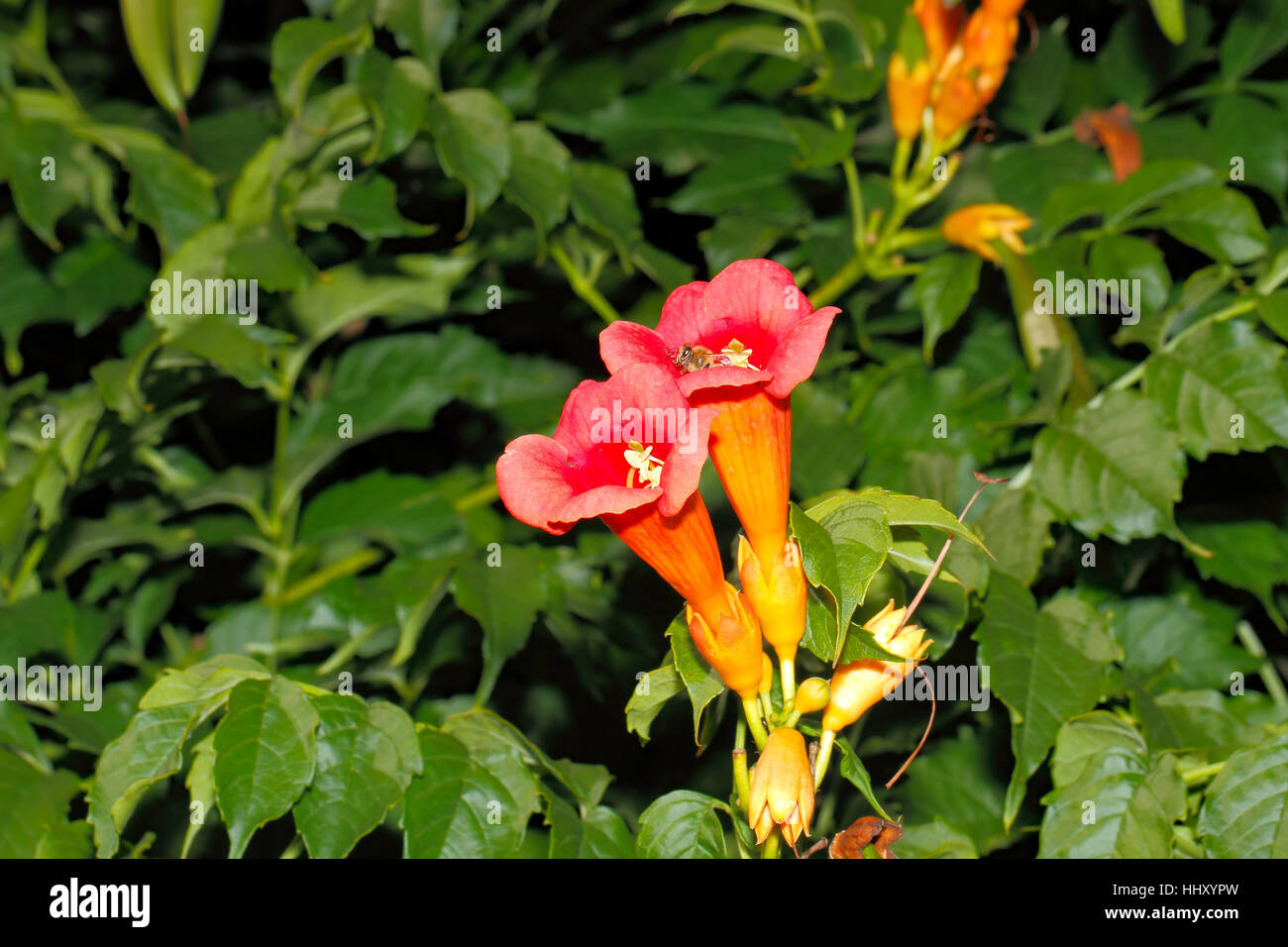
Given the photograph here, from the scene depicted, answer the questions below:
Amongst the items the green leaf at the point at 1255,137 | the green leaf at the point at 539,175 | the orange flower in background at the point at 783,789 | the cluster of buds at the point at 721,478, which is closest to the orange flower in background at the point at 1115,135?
the green leaf at the point at 1255,137

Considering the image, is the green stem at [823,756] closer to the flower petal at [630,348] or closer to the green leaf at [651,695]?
the green leaf at [651,695]

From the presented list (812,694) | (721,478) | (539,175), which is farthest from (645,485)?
(539,175)

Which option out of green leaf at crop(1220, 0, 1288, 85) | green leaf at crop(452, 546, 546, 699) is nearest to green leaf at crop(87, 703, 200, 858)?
green leaf at crop(452, 546, 546, 699)

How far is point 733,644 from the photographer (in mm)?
1087

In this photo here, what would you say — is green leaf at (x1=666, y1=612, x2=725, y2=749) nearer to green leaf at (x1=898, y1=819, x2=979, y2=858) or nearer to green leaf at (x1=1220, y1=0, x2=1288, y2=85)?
green leaf at (x1=898, y1=819, x2=979, y2=858)

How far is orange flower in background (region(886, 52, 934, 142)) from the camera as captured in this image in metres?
1.93

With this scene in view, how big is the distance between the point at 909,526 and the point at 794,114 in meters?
1.40

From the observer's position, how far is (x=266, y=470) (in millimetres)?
2285

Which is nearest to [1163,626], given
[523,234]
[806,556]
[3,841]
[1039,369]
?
[1039,369]

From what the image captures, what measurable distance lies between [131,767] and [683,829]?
0.71 meters

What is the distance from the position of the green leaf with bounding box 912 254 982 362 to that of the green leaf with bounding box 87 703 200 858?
134 cm

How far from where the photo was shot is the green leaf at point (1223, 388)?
1590 mm

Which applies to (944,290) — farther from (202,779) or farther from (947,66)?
(202,779)

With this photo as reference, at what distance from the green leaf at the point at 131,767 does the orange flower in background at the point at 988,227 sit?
1503mm
